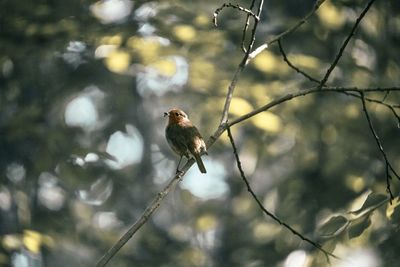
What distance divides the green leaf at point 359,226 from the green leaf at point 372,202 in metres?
0.04

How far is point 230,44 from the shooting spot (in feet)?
24.2

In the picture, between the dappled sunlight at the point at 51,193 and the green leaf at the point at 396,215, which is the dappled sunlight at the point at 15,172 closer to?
the dappled sunlight at the point at 51,193

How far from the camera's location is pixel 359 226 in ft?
10.4

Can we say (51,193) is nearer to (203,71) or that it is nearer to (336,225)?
(203,71)

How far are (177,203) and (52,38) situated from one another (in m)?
5.47

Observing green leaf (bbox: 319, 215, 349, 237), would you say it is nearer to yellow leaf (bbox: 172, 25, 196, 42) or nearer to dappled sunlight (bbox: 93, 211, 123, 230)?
yellow leaf (bbox: 172, 25, 196, 42)

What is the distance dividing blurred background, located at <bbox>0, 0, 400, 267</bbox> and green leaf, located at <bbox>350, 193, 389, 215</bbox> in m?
1.26

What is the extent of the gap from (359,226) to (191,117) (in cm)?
633

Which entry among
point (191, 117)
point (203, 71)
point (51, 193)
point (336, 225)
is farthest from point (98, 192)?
point (336, 225)

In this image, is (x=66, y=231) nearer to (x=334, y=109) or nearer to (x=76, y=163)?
(x=76, y=163)

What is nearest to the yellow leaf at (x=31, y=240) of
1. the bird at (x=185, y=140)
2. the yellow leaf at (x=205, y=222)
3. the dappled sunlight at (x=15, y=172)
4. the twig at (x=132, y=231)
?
the bird at (x=185, y=140)

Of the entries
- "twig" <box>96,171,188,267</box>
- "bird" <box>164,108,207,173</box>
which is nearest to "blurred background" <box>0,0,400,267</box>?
"bird" <box>164,108,207,173</box>

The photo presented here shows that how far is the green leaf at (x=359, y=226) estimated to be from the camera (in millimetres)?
3127

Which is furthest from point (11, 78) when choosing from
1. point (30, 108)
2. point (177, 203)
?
point (177, 203)
